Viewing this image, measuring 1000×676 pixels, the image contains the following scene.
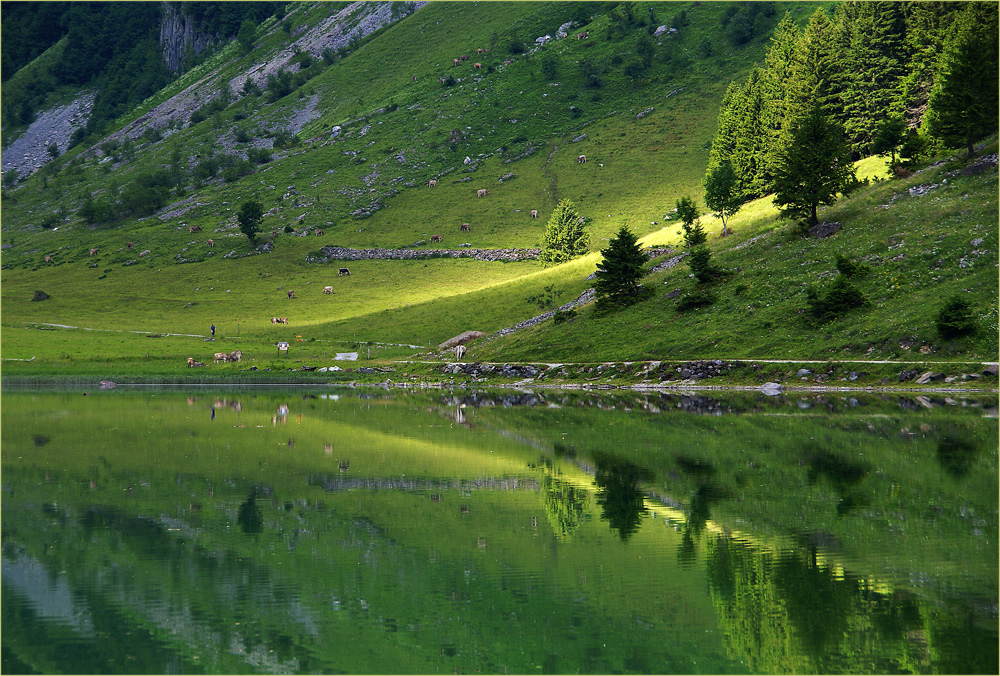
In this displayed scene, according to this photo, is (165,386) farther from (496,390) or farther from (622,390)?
(622,390)

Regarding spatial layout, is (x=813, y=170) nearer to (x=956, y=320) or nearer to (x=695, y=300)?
(x=695, y=300)

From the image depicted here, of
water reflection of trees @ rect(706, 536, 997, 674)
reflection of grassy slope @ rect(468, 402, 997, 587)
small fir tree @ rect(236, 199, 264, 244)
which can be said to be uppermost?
small fir tree @ rect(236, 199, 264, 244)

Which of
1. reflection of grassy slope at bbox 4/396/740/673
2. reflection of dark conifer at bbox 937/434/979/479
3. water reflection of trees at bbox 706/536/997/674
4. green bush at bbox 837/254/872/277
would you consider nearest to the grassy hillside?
green bush at bbox 837/254/872/277

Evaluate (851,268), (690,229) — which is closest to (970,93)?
(851,268)

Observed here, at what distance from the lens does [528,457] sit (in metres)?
36.1

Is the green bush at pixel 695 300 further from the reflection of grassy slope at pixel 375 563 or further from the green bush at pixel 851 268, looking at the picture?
the reflection of grassy slope at pixel 375 563

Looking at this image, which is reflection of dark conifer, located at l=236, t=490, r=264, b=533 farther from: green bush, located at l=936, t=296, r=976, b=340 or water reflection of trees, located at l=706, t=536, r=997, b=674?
green bush, located at l=936, t=296, r=976, b=340

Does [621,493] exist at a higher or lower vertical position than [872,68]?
lower

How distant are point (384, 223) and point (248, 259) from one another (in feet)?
109

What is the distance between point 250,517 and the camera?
977 inches

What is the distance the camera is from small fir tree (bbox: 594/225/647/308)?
90.2 metres

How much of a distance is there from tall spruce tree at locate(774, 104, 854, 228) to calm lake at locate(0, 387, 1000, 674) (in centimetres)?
4739

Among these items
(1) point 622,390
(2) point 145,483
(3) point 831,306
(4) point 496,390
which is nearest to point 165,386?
(4) point 496,390

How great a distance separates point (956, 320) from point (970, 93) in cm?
3579
